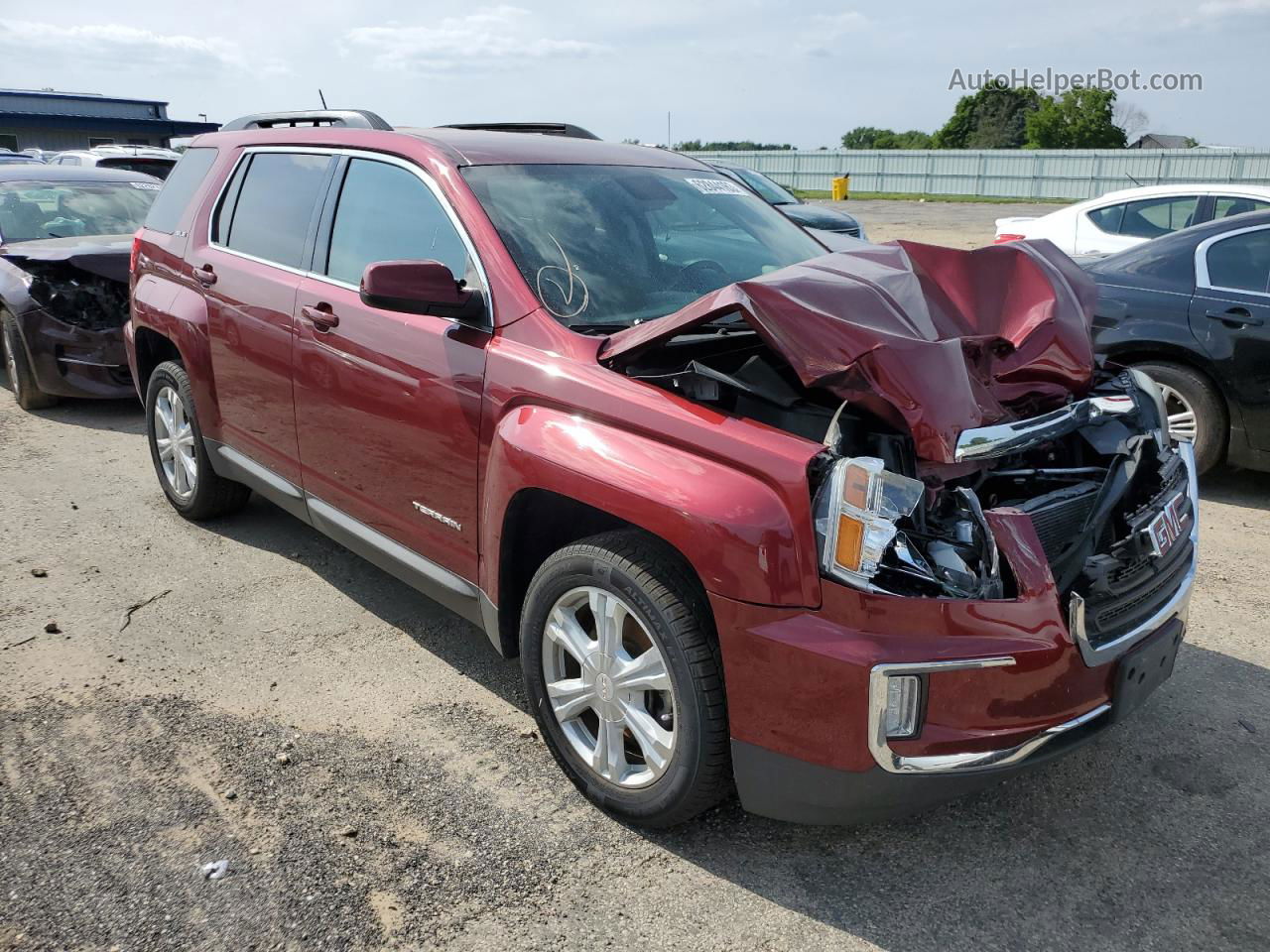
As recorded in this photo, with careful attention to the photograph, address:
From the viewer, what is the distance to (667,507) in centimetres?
250

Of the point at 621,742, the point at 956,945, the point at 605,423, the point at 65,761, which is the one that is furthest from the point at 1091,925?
the point at 65,761

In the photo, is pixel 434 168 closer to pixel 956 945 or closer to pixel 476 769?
pixel 476 769

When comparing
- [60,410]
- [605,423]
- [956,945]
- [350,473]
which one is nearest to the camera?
[956,945]

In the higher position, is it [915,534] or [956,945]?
[915,534]

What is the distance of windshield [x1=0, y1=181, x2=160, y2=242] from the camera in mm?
8039

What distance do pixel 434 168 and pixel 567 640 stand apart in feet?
5.55

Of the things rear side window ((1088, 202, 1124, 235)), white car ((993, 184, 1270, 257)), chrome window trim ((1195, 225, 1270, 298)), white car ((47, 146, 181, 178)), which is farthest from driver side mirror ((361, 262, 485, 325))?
white car ((47, 146, 181, 178))

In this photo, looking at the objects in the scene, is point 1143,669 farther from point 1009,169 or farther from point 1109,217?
point 1009,169

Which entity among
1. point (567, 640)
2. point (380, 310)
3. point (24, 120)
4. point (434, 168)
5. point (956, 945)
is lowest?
point (956, 945)

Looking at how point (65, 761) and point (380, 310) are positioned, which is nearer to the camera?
point (65, 761)

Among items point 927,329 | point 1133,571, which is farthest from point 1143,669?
point 927,329

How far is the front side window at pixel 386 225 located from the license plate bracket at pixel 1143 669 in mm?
2227

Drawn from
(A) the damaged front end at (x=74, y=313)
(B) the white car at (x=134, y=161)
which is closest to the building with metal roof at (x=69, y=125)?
(B) the white car at (x=134, y=161)

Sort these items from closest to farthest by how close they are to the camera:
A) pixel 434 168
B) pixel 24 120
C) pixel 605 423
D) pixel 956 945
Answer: pixel 956 945
pixel 605 423
pixel 434 168
pixel 24 120
